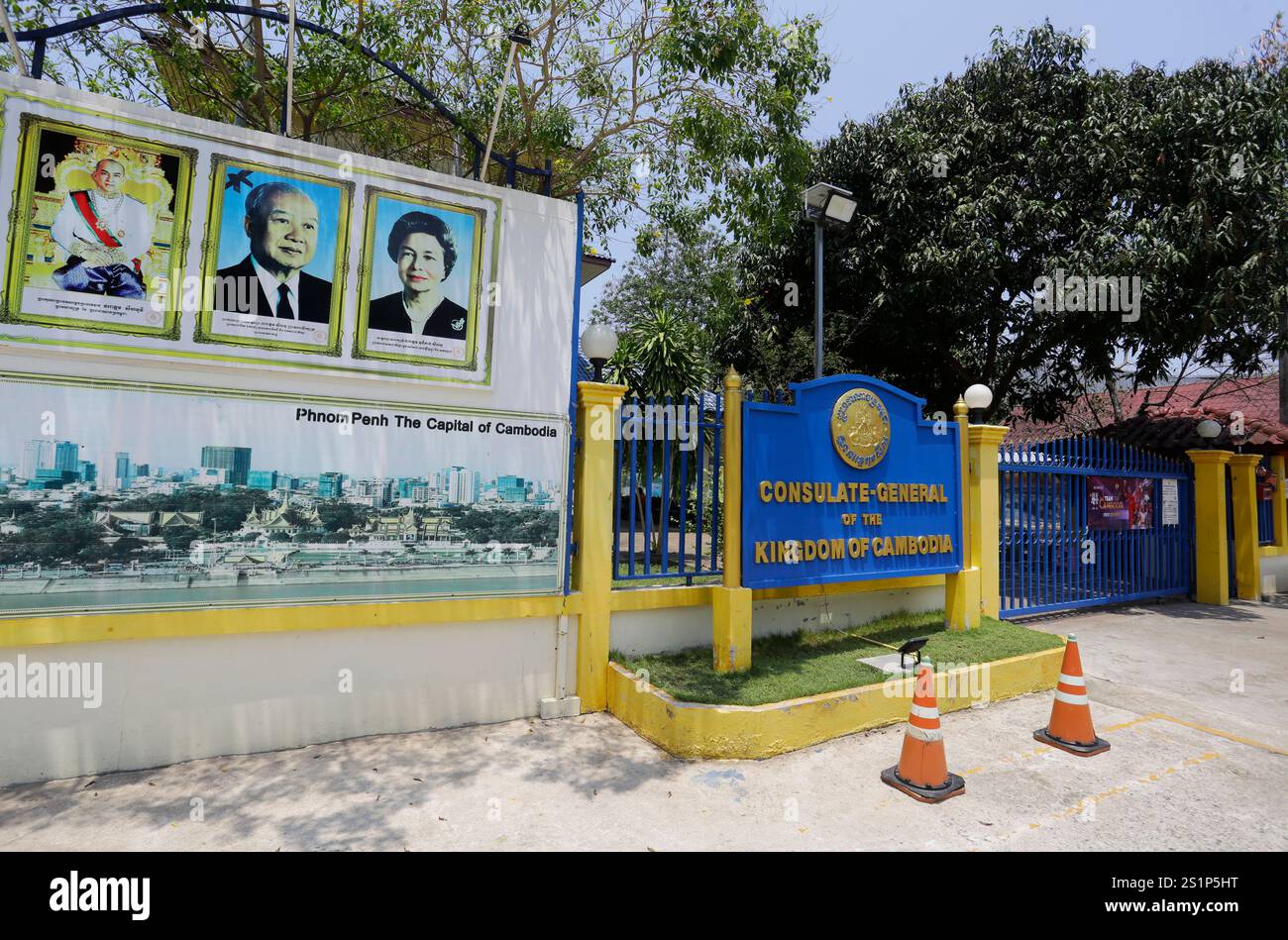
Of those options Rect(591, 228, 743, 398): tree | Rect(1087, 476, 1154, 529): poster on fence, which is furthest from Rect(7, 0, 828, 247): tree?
Rect(1087, 476, 1154, 529): poster on fence

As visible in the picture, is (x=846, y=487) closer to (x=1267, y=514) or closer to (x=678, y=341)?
(x=678, y=341)

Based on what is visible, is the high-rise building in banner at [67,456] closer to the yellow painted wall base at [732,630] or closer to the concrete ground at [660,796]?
the concrete ground at [660,796]

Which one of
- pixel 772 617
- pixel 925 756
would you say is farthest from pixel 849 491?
pixel 925 756

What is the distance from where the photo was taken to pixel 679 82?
7762 millimetres

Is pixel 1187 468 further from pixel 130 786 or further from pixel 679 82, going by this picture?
pixel 130 786

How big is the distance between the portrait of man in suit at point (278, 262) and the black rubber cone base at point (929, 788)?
4.53 meters

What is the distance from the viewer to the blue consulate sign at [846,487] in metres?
5.43

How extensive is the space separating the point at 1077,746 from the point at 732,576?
2.50 metres

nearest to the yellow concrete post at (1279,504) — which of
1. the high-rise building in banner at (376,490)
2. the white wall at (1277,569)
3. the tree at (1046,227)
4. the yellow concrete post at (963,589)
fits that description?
the white wall at (1277,569)

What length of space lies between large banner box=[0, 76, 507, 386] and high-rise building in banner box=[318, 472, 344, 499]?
0.71 meters

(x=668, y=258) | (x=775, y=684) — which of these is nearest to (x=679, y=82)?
(x=775, y=684)

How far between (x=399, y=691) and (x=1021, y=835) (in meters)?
3.74

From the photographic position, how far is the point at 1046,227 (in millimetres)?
10953

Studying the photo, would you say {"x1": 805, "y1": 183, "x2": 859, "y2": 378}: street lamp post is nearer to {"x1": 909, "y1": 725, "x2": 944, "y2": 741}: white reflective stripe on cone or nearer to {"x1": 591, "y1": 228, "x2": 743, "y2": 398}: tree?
{"x1": 591, "y1": 228, "x2": 743, "y2": 398}: tree
